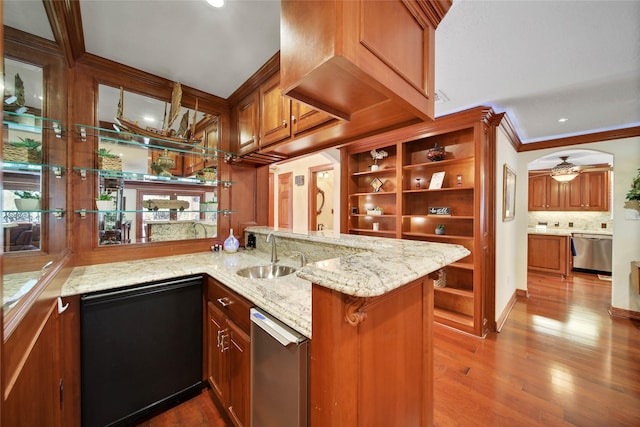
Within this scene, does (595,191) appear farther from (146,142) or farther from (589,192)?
(146,142)

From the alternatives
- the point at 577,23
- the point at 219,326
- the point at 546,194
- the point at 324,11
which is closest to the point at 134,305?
the point at 219,326

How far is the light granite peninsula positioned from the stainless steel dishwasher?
0.04 m

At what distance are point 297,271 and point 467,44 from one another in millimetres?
1938

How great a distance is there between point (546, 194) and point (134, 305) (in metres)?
8.03

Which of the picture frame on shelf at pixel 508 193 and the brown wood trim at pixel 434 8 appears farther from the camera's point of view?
the picture frame on shelf at pixel 508 193

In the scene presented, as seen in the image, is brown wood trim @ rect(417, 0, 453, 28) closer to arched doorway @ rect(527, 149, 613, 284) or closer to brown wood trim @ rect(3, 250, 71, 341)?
brown wood trim @ rect(3, 250, 71, 341)

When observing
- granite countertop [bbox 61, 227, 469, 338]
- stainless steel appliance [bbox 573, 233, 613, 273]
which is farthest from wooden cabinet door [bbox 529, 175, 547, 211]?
granite countertop [bbox 61, 227, 469, 338]

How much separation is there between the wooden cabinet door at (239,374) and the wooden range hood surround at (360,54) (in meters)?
1.29

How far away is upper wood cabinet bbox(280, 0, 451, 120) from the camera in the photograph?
825mm

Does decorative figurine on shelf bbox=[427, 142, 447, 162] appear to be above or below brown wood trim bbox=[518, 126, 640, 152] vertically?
below

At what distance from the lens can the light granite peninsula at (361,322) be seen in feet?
2.47

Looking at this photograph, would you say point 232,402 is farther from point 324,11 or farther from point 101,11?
point 101,11

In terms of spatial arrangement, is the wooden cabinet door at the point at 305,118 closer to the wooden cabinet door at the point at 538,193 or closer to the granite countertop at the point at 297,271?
the granite countertop at the point at 297,271

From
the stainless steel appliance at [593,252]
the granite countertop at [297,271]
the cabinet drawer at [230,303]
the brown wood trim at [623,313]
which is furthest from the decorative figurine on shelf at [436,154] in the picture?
the stainless steel appliance at [593,252]
